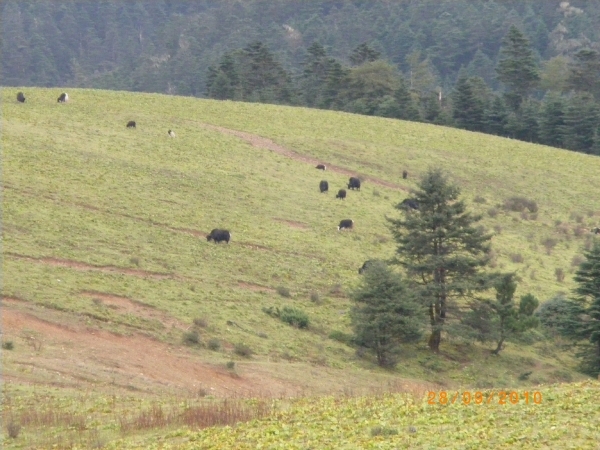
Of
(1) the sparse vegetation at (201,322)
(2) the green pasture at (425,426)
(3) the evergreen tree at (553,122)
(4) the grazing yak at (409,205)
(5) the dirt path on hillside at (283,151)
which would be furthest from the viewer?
(3) the evergreen tree at (553,122)

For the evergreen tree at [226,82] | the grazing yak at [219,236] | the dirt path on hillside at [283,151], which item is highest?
the evergreen tree at [226,82]

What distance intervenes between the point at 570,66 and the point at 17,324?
7861cm

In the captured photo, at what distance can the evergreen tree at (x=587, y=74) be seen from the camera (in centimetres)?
8812

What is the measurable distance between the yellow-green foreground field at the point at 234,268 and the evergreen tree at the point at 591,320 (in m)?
0.86

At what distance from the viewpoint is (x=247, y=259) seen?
34938mm

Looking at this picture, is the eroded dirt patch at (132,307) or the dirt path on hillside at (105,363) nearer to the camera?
the dirt path on hillside at (105,363)

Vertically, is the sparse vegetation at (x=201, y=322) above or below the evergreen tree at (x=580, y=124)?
below

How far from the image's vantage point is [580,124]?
74750 millimetres

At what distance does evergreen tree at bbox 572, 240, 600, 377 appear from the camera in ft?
95.7

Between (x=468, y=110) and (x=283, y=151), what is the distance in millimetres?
28162

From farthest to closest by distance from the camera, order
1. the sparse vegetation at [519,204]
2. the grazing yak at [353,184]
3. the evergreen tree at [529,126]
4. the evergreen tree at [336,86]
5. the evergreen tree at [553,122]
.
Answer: the evergreen tree at [336,86]
the evergreen tree at [529,126]
the evergreen tree at [553,122]
the sparse vegetation at [519,204]
the grazing yak at [353,184]

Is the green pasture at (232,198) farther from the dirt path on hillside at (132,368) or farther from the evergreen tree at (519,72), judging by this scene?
the evergreen tree at (519,72)

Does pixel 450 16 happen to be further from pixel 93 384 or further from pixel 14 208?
pixel 93 384
